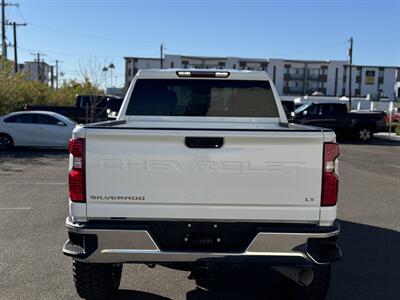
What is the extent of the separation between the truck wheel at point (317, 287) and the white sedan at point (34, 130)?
14.7 m

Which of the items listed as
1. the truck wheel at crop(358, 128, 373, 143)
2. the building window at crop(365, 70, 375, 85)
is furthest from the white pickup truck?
the building window at crop(365, 70, 375, 85)

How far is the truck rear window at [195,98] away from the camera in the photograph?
17.9 ft

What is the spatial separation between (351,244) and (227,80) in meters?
2.76

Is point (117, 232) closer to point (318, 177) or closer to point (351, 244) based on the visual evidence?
point (318, 177)

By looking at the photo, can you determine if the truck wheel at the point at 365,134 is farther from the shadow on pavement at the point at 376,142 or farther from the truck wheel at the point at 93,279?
the truck wheel at the point at 93,279

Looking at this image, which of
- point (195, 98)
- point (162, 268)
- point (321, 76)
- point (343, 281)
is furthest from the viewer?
point (321, 76)

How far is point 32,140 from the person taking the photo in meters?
18.0

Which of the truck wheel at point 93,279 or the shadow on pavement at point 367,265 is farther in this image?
the shadow on pavement at point 367,265

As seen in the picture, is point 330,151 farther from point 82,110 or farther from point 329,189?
point 82,110

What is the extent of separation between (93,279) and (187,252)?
39.2 inches

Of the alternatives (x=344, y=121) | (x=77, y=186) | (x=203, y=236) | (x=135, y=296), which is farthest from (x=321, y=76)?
(x=77, y=186)

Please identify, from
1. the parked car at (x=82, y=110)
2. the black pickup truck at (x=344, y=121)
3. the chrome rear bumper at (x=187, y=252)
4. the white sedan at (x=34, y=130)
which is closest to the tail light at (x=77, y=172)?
the chrome rear bumper at (x=187, y=252)

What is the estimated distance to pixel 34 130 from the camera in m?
17.9

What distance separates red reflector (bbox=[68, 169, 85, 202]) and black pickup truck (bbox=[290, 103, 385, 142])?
22430 millimetres
